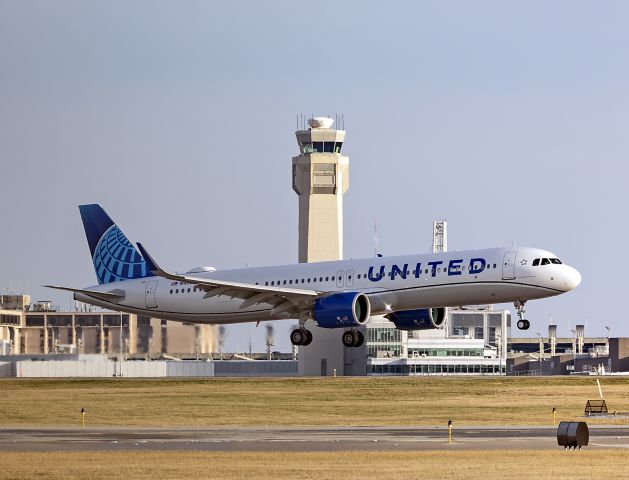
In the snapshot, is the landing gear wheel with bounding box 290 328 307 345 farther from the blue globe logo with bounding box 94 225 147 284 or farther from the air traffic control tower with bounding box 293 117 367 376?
the air traffic control tower with bounding box 293 117 367 376

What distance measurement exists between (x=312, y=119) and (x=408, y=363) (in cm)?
3819

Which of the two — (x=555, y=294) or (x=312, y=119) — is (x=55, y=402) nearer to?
(x=555, y=294)

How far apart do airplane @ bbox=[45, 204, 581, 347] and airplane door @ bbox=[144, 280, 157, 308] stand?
2.4 inches

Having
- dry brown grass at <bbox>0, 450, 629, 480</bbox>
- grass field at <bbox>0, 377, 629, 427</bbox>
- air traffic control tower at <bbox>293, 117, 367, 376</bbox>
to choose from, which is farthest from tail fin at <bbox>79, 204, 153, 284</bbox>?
air traffic control tower at <bbox>293, 117, 367, 376</bbox>

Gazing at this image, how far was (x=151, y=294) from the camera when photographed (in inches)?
3563

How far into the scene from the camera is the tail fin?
9412 cm

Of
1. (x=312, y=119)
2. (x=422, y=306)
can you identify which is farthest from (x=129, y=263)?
(x=312, y=119)

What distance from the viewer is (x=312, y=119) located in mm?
173625

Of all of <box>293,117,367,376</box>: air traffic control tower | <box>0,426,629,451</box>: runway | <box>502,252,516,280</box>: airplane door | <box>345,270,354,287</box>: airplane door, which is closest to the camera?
<box>0,426,629,451</box>: runway

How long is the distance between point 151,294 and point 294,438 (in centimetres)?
3402

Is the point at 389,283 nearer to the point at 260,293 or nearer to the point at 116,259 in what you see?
the point at 260,293

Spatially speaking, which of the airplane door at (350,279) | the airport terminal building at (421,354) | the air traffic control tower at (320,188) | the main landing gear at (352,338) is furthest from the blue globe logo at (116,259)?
the air traffic control tower at (320,188)

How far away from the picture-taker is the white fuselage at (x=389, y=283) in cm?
7794

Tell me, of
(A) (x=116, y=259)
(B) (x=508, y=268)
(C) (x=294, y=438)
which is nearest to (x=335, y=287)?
(B) (x=508, y=268)
